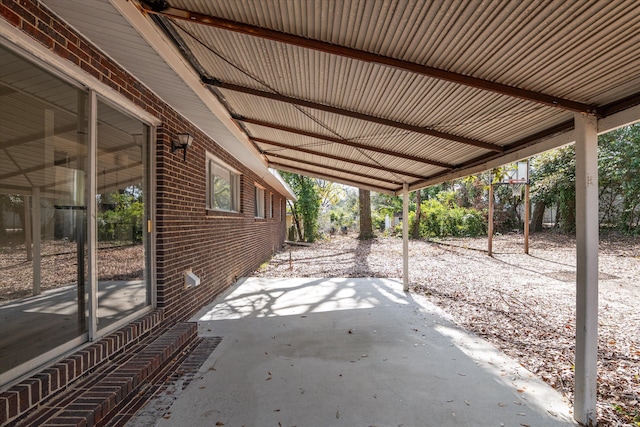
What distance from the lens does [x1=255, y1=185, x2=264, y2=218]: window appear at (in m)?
10.7

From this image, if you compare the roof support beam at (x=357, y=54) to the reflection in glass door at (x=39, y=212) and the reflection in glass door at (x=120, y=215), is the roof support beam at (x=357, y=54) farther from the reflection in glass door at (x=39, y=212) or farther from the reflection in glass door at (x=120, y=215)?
the reflection in glass door at (x=120, y=215)

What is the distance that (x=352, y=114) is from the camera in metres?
3.86

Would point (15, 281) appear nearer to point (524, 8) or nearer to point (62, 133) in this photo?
point (62, 133)

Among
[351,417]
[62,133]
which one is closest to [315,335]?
[351,417]

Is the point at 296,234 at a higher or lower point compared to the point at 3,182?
lower

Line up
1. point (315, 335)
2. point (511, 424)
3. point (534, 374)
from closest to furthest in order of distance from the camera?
point (511, 424)
point (534, 374)
point (315, 335)

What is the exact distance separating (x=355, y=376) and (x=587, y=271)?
7.04 ft

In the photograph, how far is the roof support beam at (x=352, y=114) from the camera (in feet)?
12.5

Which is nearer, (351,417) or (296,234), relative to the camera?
(351,417)

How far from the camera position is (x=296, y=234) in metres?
22.2

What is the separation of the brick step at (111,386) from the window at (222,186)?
2866 mm

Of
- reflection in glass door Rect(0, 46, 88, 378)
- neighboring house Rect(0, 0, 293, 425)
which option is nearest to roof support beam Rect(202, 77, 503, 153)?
neighboring house Rect(0, 0, 293, 425)

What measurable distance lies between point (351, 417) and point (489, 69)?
2759mm

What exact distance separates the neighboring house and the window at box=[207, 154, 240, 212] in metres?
1.32
